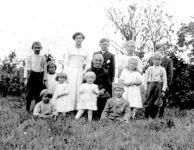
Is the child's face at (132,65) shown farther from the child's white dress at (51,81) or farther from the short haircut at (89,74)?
the child's white dress at (51,81)

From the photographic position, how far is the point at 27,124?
24.6 feet

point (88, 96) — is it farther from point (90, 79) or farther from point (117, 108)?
point (117, 108)

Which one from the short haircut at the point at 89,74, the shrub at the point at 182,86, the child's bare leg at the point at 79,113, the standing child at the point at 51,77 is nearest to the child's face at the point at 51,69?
the standing child at the point at 51,77

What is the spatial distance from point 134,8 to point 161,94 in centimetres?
2161

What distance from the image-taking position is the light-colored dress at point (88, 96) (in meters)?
9.12

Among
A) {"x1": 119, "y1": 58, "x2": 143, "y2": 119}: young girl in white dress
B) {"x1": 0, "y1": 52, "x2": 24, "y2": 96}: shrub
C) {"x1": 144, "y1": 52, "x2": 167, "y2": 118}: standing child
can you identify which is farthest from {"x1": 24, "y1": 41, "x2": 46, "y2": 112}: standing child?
{"x1": 0, "y1": 52, "x2": 24, "y2": 96}: shrub

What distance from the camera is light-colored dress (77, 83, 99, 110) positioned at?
9.12 meters

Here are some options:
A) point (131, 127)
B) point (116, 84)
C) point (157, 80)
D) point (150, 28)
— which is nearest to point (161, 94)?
point (157, 80)

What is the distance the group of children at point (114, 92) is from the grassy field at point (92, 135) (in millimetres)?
626

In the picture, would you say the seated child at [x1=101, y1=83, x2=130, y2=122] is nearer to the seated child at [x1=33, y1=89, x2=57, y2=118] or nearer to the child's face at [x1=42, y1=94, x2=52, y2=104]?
the seated child at [x1=33, y1=89, x2=57, y2=118]

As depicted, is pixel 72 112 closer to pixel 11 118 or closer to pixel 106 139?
pixel 11 118

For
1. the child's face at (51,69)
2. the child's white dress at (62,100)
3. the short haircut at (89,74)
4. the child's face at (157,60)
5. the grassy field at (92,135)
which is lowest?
the grassy field at (92,135)

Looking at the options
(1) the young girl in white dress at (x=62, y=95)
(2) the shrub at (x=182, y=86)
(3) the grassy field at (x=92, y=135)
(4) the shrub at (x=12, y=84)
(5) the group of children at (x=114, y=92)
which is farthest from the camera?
(4) the shrub at (x=12, y=84)

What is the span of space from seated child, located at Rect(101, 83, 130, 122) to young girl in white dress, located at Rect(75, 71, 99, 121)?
46 cm
